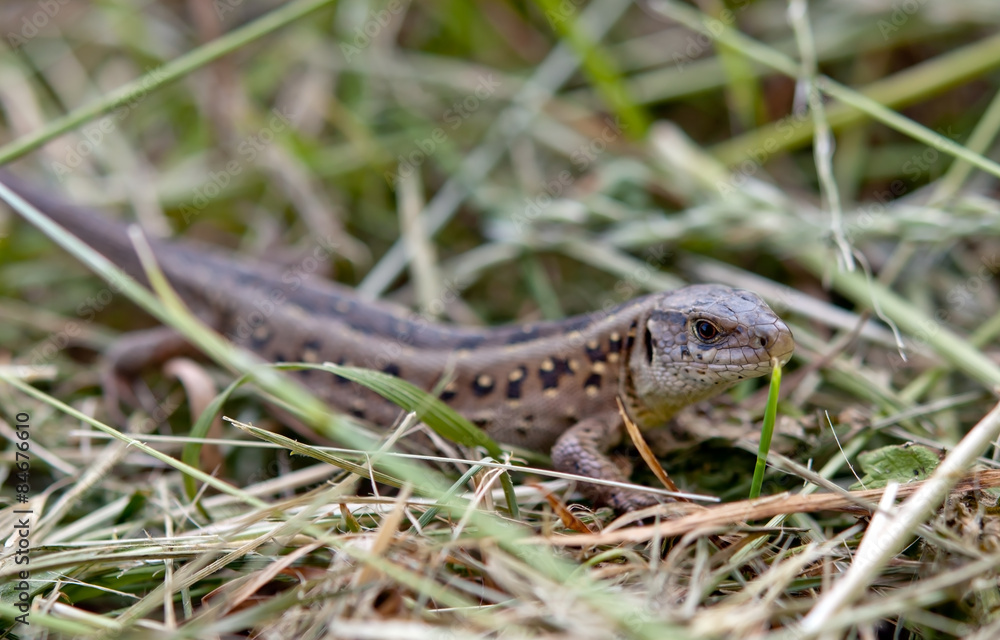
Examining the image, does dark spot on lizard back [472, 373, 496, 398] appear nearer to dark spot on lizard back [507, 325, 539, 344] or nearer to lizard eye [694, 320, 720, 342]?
dark spot on lizard back [507, 325, 539, 344]

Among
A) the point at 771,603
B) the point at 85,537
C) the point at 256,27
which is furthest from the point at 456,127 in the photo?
the point at 771,603

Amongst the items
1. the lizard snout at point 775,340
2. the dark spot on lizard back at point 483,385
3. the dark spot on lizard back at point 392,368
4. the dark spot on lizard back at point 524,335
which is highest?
the lizard snout at point 775,340

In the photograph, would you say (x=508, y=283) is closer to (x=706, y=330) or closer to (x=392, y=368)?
(x=392, y=368)

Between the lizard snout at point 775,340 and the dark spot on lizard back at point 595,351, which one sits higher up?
the lizard snout at point 775,340

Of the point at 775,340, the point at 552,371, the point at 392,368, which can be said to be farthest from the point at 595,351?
the point at 392,368

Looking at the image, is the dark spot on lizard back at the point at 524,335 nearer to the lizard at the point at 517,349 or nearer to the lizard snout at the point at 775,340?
the lizard at the point at 517,349

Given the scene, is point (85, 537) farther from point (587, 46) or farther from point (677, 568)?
point (587, 46)

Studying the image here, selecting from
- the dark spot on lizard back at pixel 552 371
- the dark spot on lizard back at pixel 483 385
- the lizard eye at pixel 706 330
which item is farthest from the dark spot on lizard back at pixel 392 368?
Answer: the lizard eye at pixel 706 330
